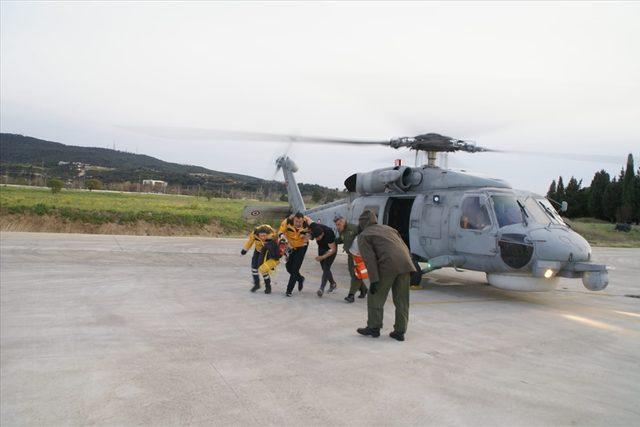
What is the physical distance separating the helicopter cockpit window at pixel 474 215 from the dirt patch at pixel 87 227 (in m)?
18.6

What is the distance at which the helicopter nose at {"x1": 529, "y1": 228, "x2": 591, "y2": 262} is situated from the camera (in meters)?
8.60

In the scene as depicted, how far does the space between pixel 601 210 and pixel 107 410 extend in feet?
195

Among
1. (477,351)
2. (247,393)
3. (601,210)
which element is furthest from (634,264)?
(601,210)

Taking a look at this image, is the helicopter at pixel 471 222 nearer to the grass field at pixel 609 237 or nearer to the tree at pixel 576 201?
the grass field at pixel 609 237

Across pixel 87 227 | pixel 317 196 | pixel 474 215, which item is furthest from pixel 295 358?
pixel 87 227

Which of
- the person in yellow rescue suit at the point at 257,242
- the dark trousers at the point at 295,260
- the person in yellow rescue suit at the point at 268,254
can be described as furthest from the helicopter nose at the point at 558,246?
the person in yellow rescue suit at the point at 257,242

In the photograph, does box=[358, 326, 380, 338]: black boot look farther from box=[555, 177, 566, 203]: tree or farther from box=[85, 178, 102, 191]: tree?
box=[85, 178, 102, 191]: tree

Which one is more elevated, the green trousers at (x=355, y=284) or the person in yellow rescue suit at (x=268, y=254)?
the person in yellow rescue suit at (x=268, y=254)

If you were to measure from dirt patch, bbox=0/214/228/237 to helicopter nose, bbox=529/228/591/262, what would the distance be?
2011cm

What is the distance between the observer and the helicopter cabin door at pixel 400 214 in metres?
12.0

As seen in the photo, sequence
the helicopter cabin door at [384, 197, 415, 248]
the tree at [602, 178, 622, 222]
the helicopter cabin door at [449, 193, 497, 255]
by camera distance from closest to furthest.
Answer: the helicopter cabin door at [449, 193, 497, 255] → the helicopter cabin door at [384, 197, 415, 248] → the tree at [602, 178, 622, 222]

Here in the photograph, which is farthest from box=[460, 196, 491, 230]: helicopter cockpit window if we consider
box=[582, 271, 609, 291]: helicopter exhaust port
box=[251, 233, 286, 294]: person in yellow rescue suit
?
box=[251, 233, 286, 294]: person in yellow rescue suit

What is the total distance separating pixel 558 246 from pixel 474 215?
5.55 feet

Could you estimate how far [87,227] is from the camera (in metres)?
24.9
